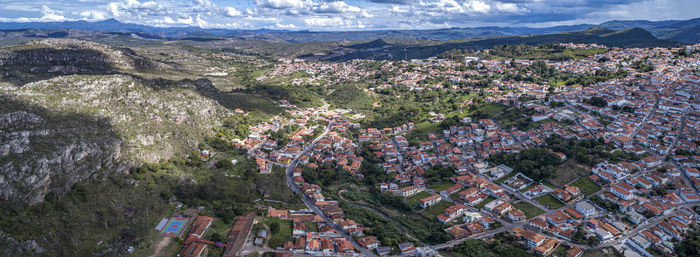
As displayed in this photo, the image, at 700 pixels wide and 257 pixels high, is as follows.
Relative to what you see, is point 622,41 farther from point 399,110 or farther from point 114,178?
point 114,178

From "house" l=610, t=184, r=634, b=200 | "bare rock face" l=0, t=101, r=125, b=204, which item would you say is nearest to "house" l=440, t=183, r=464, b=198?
"house" l=610, t=184, r=634, b=200

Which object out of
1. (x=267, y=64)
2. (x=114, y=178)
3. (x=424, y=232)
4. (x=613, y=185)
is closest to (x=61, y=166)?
(x=114, y=178)

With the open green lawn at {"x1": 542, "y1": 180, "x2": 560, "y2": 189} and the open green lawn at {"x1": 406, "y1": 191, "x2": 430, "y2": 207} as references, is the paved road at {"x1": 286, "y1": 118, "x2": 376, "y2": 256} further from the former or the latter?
the open green lawn at {"x1": 542, "y1": 180, "x2": 560, "y2": 189}

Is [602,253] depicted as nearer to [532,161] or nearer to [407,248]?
[407,248]

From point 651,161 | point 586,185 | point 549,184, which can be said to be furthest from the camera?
point 651,161

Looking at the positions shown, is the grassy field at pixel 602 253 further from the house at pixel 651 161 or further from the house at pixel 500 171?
the house at pixel 651 161

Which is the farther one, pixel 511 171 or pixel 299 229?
pixel 511 171

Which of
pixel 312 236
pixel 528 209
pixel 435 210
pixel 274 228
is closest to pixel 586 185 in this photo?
pixel 528 209
